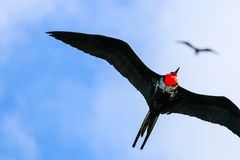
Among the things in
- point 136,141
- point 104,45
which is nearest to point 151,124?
point 136,141

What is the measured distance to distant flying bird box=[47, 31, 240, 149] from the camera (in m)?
38.8

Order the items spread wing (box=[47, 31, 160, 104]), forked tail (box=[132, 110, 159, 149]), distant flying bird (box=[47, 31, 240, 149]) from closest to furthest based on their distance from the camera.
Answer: spread wing (box=[47, 31, 160, 104]) → distant flying bird (box=[47, 31, 240, 149]) → forked tail (box=[132, 110, 159, 149])

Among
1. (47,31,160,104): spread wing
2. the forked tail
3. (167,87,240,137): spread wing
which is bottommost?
the forked tail

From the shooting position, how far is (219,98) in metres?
40.7

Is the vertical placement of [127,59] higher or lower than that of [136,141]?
higher

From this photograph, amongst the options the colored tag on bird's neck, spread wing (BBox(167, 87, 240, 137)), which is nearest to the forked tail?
the colored tag on bird's neck

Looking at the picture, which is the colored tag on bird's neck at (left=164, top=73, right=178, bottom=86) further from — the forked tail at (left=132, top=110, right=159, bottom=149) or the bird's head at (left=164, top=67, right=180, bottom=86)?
the forked tail at (left=132, top=110, right=159, bottom=149)

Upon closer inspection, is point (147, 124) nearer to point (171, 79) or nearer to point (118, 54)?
point (171, 79)

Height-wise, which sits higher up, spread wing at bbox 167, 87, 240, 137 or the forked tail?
spread wing at bbox 167, 87, 240, 137

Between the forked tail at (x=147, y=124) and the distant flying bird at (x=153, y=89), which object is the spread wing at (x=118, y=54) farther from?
the forked tail at (x=147, y=124)

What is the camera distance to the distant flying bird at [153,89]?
38750 millimetres

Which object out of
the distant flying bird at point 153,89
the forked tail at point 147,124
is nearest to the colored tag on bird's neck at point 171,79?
the distant flying bird at point 153,89

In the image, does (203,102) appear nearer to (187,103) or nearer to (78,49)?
(187,103)

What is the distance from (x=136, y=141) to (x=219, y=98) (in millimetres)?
3751
